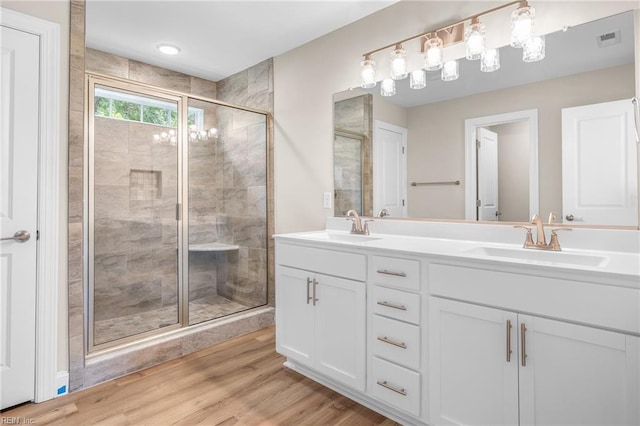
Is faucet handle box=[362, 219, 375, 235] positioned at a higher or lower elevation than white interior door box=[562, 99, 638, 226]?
lower

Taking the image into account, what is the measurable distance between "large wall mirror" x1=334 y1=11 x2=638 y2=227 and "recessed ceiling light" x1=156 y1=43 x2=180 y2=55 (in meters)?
1.59

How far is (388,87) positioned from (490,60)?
63cm

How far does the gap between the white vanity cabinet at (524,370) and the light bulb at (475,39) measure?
1.35 meters

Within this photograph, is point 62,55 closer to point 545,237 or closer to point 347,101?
point 347,101

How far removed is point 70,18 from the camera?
1.95 meters

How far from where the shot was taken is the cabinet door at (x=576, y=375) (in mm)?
1109

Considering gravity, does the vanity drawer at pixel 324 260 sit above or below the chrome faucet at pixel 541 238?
below

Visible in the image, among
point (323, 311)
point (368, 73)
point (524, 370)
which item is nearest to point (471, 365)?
point (524, 370)

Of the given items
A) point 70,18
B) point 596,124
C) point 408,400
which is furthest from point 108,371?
point 596,124

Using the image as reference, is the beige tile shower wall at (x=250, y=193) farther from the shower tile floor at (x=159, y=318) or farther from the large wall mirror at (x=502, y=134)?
the large wall mirror at (x=502, y=134)

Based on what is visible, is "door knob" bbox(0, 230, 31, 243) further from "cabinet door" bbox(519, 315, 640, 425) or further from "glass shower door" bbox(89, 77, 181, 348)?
"cabinet door" bbox(519, 315, 640, 425)

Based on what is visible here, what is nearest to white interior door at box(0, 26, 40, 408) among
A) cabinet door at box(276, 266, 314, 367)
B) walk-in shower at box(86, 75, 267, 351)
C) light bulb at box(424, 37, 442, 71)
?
walk-in shower at box(86, 75, 267, 351)

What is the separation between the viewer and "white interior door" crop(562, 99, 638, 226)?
154 cm

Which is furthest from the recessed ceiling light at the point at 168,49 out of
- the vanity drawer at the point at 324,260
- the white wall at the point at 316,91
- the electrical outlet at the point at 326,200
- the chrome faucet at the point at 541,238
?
the chrome faucet at the point at 541,238
